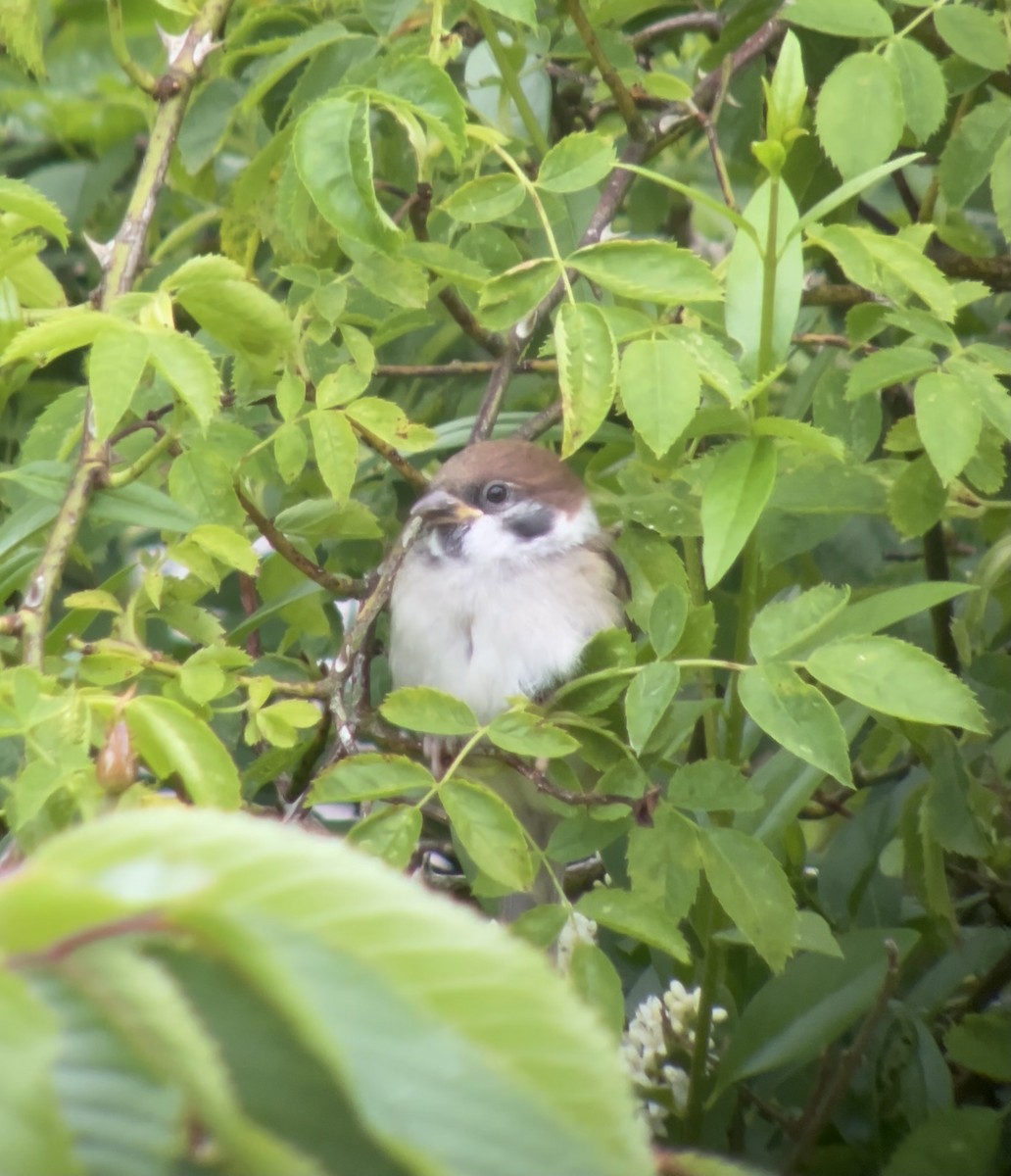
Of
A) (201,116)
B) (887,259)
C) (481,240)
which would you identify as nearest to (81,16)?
(201,116)

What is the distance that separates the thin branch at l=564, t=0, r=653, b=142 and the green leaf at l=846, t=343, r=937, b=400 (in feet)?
1.64

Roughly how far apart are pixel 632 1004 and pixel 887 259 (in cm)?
103

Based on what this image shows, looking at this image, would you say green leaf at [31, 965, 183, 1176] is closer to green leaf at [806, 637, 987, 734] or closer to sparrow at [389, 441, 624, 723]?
green leaf at [806, 637, 987, 734]

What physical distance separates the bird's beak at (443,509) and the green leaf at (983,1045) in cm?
92

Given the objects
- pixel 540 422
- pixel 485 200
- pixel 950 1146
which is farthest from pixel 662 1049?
pixel 485 200

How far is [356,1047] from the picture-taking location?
45 centimetres

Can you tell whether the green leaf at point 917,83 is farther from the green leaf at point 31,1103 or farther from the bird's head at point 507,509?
the green leaf at point 31,1103

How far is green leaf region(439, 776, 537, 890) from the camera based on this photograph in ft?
3.89

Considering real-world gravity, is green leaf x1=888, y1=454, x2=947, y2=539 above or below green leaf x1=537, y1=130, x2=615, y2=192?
below

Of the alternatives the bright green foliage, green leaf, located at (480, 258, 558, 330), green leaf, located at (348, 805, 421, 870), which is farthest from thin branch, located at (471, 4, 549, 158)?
green leaf, located at (348, 805, 421, 870)

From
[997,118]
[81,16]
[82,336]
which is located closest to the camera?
[82,336]

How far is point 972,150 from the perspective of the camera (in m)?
1.73

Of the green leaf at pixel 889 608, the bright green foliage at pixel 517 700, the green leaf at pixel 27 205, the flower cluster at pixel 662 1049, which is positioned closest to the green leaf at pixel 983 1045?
the bright green foliage at pixel 517 700

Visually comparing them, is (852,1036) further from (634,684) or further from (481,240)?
(481,240)
